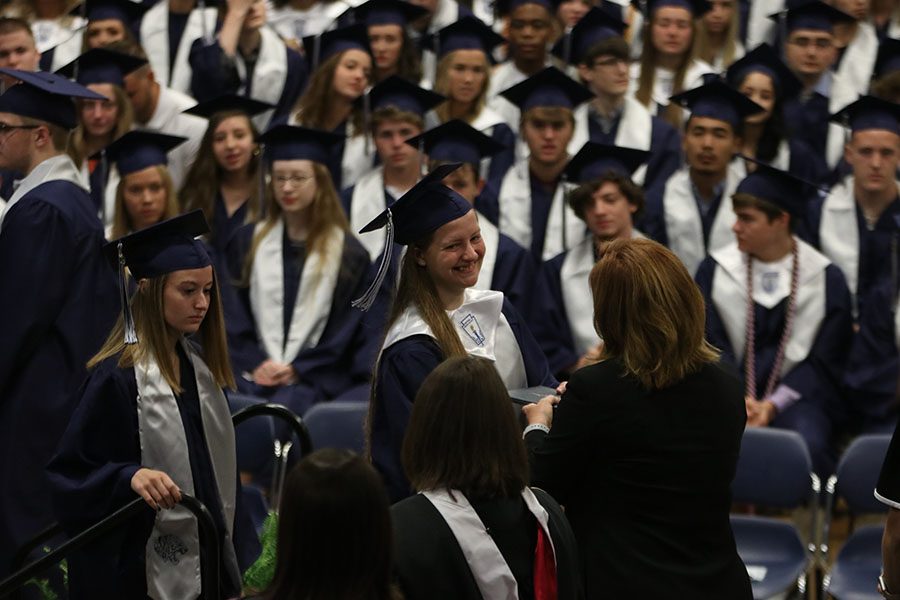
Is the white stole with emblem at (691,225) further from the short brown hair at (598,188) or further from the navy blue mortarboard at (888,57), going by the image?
the navy blue mortarboard at (888,57)

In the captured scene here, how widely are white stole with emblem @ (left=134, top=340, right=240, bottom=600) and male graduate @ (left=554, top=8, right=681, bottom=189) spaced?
4.31m

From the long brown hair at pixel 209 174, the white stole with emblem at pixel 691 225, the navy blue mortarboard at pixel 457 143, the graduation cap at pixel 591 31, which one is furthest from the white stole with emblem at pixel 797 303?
the long brown hair at pixel 209 174

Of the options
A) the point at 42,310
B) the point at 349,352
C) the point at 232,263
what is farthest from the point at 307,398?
the point at 42,310

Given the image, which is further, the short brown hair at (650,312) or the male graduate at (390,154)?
the male graduate at (390,154)

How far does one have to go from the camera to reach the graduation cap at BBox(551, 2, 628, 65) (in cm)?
851

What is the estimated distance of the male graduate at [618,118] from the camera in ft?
26.3

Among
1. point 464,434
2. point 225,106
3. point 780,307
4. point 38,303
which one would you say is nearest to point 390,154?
point 225,106

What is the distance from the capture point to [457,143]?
23.5 feet

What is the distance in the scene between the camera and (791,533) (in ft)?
17.6

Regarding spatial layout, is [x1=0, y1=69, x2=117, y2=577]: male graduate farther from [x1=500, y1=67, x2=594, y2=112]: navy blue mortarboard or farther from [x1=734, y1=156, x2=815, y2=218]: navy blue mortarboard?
[x1=500, y1=67, x2=594, y2=112]: navy blue mortarboard

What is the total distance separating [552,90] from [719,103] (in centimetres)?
92

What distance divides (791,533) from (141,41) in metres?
5.64

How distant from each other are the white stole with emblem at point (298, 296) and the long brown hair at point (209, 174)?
55 cm

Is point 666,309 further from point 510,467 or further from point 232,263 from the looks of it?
point 232,263
